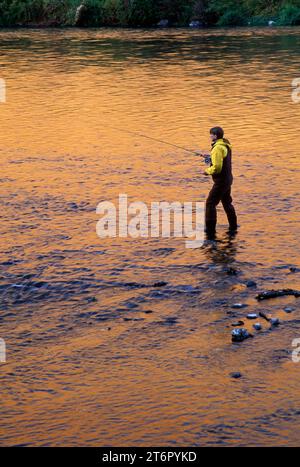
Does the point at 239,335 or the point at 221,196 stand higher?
the point at 221,196

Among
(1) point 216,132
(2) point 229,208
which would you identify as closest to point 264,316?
(2) point 229,208

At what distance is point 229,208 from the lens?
14.8 metres

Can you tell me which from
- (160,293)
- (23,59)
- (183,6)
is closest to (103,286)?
(160,293)

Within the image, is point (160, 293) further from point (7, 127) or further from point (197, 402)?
point (7, 127)

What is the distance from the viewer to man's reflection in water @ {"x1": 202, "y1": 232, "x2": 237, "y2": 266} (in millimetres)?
13609

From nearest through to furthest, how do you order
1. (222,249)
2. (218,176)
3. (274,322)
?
(274,322)
(222,249)
(218,176)

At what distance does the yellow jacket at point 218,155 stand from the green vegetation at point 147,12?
52981 mm

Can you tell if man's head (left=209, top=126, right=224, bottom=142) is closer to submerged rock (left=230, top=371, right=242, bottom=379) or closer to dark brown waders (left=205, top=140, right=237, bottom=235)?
dark brown waders (left=205, top=140, right=237, bottom=235)

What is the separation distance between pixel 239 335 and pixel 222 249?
3690 millimetres

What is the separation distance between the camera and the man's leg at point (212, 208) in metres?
14.5

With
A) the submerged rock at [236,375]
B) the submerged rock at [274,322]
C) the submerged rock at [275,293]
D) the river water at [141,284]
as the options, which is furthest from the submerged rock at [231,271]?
the submerged rock at [236,375]

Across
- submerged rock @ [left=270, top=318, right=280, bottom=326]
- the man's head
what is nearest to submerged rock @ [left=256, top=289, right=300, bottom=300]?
submerged rock @ [left=270, top=318, right=280, bottom=326]

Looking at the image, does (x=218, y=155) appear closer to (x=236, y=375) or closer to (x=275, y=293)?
(x=275, y=293)

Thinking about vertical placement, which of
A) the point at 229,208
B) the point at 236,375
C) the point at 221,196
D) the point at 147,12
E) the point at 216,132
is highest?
the point at 147,12
